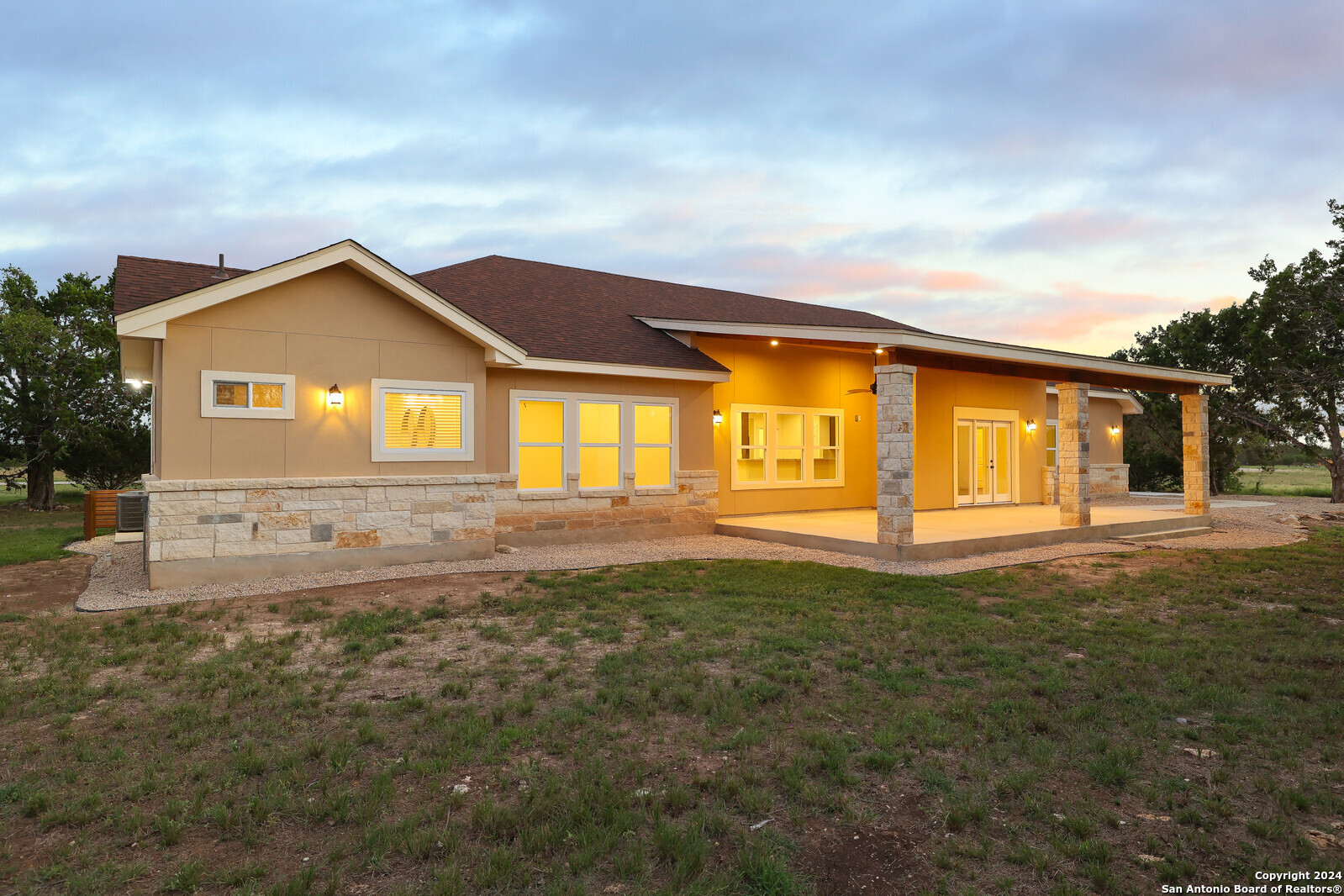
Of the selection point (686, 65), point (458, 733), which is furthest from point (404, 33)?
point (458, 733)

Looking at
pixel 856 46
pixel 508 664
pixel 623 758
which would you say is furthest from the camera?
pixel 856 46

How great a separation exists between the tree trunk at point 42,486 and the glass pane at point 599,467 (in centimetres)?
1850

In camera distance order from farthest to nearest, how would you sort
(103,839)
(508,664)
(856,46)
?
(856,46) < (508,664) < (103,839)

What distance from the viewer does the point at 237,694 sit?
15.1ft

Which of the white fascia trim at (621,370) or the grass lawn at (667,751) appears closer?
the grass lawn at (667,751)

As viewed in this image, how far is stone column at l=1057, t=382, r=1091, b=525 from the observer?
12531 mm

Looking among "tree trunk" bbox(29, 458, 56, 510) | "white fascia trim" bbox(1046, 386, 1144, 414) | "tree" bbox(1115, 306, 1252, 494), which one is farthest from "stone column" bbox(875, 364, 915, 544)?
"tree trunk" bbox(29, 458, 56, 510)

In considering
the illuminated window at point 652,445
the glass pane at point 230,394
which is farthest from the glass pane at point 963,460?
the glass pane at point 230,394

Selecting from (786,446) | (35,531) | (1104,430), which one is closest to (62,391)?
(35,531)

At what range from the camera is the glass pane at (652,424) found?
1269cm

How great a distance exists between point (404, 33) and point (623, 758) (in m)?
15.9

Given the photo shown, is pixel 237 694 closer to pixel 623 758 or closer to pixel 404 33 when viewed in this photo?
pixel 623 758

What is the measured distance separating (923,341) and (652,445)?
490 cm

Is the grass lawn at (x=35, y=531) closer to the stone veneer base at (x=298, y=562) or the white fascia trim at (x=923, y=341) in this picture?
the stone veneer base at (x=298, y=562)
